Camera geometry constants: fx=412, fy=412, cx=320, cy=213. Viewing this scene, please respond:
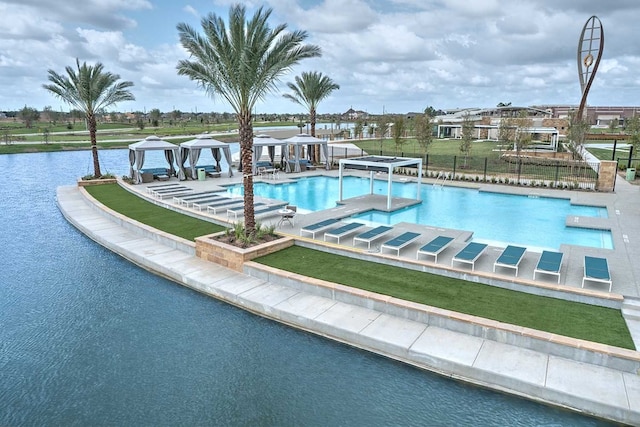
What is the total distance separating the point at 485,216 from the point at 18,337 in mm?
16051

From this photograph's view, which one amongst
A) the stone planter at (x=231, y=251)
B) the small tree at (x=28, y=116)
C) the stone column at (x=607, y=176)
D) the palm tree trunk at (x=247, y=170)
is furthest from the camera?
the small tree at (x=28, y=116)

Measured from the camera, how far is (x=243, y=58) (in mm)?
11367

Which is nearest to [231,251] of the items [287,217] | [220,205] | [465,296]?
[287,217]

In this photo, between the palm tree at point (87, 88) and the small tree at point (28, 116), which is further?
the small tree at point (28, 116)

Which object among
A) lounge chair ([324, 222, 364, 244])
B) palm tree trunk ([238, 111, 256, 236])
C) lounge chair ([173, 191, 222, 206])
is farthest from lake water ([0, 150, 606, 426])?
lounge chair ([173, 191, 222, 206])

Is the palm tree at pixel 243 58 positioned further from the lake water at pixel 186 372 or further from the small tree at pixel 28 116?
the small tree at pixel 28 116

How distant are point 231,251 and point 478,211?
1187 centimetres

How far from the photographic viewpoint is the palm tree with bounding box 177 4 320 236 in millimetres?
11516

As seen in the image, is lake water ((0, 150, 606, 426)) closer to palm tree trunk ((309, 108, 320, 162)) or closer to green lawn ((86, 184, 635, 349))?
green lawn ((86, 184, 635, 349))

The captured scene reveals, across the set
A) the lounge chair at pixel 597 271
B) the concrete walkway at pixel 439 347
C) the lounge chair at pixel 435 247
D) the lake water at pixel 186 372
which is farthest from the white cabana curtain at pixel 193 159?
the lounge chair at pixel 597 271

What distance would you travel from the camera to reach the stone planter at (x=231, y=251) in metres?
11.1

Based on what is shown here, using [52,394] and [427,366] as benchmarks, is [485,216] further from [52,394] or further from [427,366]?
[52,394]

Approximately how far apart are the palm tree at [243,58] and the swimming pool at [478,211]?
669 cm

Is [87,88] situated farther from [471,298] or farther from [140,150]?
[471,298]
